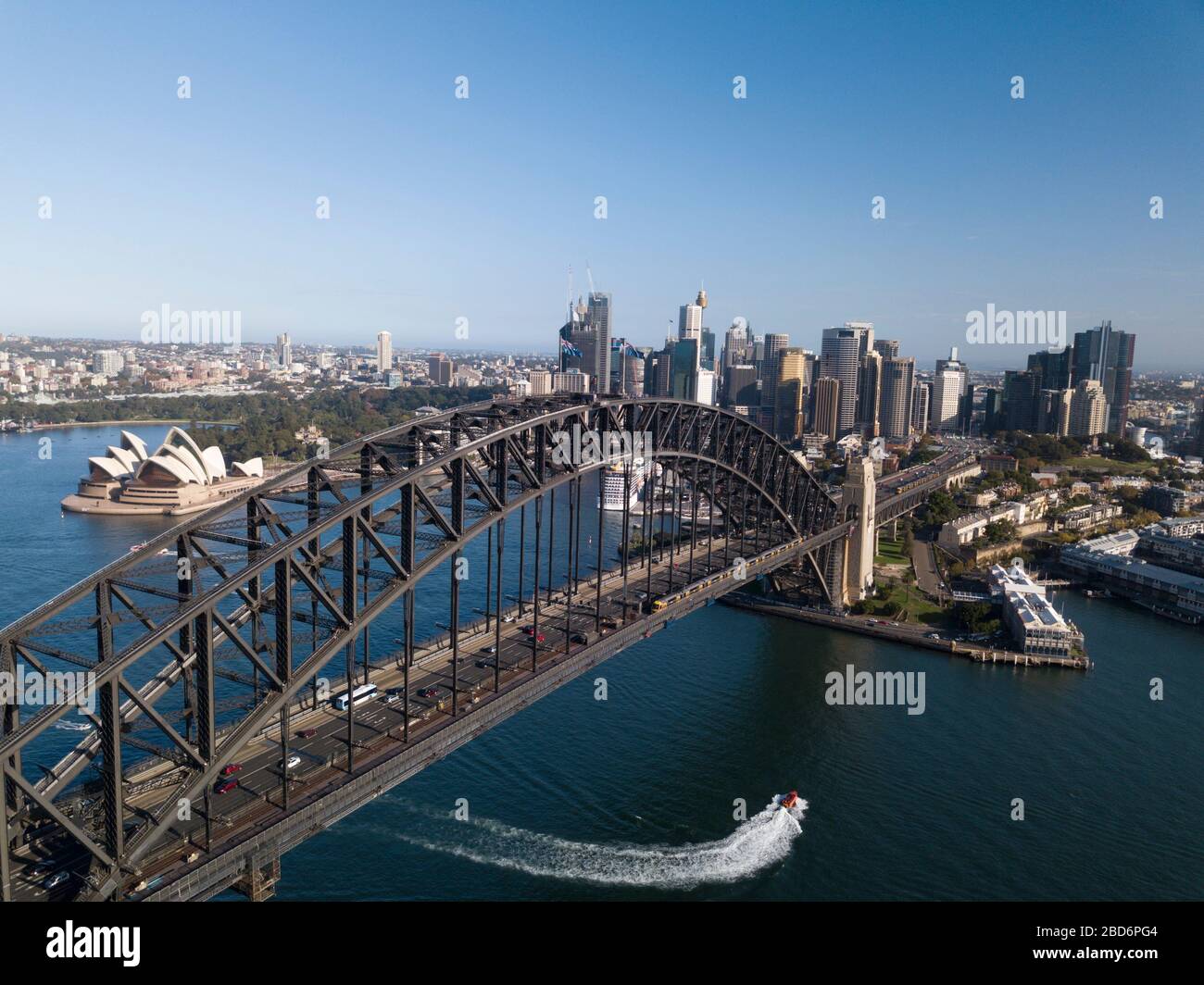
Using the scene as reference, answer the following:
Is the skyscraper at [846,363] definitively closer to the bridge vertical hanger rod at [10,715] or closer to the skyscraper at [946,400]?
the skyscraper at [946,400]

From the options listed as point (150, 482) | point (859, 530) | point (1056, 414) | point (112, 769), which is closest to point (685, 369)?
point (1056, 414)

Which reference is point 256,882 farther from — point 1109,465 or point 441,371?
point 441,371

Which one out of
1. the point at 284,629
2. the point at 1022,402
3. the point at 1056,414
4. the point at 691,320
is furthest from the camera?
the point at 691,320

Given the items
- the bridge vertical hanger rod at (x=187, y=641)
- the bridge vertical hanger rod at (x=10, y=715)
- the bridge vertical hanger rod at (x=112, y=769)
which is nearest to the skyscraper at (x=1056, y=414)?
the bridge vertical hanger rod at (x=187, y=641)

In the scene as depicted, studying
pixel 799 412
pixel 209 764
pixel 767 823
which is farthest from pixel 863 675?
pixel 799 412

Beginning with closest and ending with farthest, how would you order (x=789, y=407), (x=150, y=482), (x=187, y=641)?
1. (x=187, y=641)
2. (x=150, y=482)
3. (x=789, y=407)

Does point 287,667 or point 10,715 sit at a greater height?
point 287,667

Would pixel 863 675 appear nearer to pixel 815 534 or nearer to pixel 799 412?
pixel 815 534
